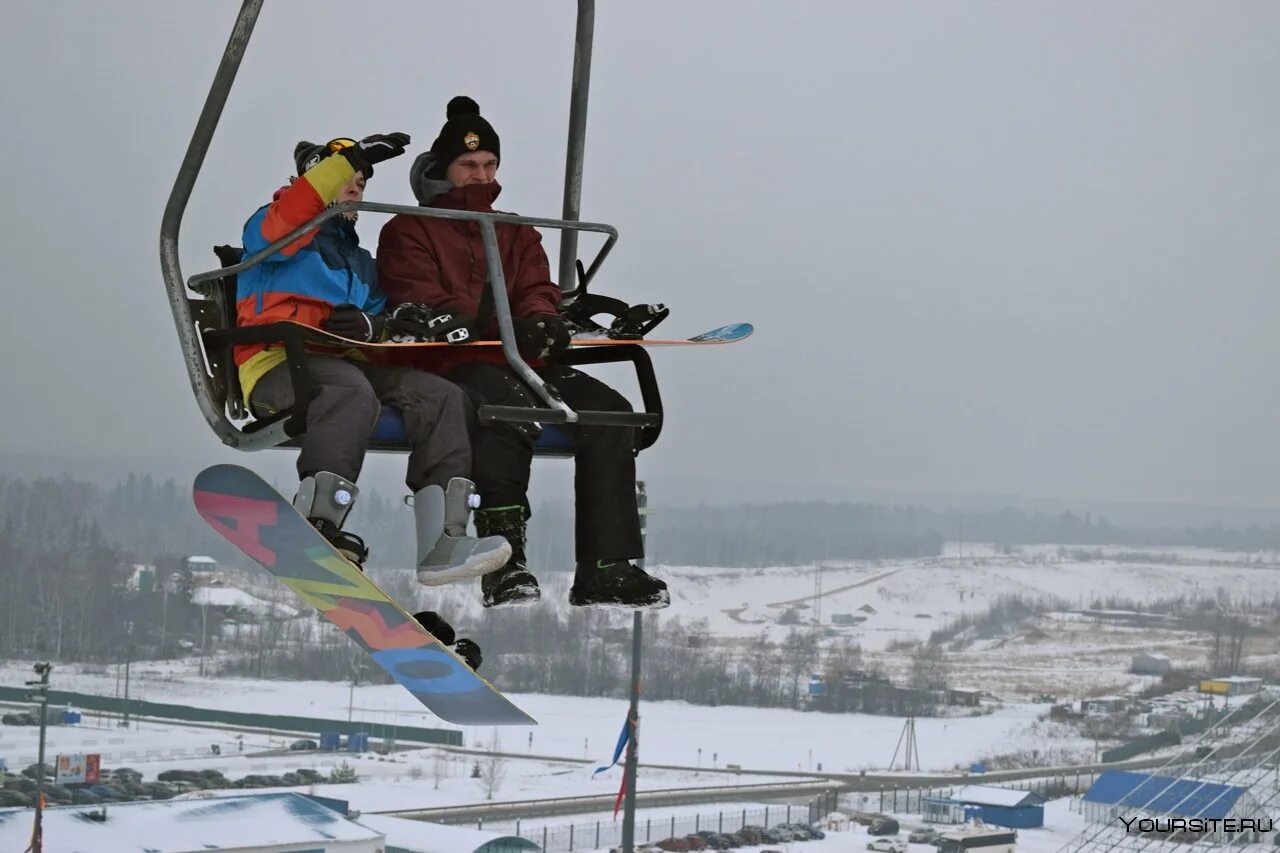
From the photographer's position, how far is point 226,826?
574 inches

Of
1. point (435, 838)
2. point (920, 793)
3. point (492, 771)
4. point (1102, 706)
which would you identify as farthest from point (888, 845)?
point (1102, 706)

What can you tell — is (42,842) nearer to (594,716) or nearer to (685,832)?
(685,832)

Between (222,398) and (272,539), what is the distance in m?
0.31

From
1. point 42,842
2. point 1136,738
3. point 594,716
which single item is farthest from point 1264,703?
point 42,842

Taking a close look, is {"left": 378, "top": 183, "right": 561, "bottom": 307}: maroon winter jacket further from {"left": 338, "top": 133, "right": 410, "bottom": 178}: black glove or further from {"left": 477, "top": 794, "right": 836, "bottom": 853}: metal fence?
{"left": 477, "top": 794, "right": 836, "bottom": 853}: metal fence

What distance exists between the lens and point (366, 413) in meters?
2.62

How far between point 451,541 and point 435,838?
53.7 feet

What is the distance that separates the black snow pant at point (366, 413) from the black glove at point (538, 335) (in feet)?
0.43

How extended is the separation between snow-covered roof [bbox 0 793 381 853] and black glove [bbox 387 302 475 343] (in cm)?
1068

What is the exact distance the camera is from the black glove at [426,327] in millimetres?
2684

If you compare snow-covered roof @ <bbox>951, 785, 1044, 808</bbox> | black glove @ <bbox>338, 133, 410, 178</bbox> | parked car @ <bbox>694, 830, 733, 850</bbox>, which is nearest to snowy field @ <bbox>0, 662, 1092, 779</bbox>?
snow-covered roof @ <bbox>951, 785, 1044, 808</bbox>

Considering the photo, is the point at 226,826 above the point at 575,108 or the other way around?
the other way around

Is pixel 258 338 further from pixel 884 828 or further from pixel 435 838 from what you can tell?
pixel 884 828

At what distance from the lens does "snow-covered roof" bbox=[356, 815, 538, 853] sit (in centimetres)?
1730
